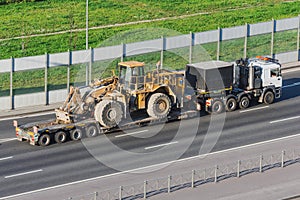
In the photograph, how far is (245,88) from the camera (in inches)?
2357

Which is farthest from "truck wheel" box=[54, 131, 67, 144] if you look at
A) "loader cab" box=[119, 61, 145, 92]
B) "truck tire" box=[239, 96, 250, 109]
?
"truck tire" box=[239, 96, 250, 109]

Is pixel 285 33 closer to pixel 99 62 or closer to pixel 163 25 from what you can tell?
pixel 163 25

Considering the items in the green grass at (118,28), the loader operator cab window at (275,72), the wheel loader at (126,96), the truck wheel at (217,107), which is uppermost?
the green grass at (118,28)

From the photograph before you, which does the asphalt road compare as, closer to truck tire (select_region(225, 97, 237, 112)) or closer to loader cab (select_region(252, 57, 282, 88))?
truck tire (select_region(225, 97, 237, 112))

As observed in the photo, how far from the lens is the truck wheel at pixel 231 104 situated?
58625 mm

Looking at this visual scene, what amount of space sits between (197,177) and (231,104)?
13700 mm

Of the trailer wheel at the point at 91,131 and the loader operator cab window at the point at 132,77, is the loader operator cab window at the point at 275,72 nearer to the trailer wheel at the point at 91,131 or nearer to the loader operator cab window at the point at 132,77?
the loader operator cab window at the point at 132,77

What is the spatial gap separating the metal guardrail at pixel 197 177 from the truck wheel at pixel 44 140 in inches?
357

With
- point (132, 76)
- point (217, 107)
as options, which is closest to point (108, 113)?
point (132, 76)

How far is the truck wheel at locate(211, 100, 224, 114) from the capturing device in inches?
2285

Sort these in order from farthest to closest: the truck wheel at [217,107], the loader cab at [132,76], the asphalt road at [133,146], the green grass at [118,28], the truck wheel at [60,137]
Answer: the green grass at [118,28]
the truck wheel at [217,107]
the loader cab at [132,76]
the truck wheel at [60,137]
the asphalt road at [133,146]

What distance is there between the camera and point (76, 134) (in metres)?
53.3

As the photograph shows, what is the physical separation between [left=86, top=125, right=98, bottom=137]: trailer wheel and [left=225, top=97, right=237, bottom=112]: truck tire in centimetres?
976

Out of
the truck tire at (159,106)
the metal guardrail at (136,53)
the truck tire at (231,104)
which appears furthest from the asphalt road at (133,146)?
the metal guardrail at (136,53)
